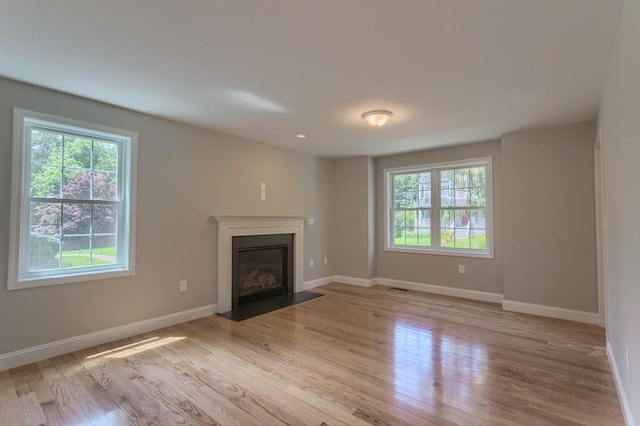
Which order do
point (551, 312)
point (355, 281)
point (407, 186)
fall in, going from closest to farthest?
point (551, 312) < point (407, 186) < point (355, 281)

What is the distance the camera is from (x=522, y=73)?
2.55 m

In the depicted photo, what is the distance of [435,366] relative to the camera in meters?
2.65

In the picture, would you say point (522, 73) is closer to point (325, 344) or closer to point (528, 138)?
point (528, 138)

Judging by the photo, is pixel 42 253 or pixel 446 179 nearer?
pixel 42 253

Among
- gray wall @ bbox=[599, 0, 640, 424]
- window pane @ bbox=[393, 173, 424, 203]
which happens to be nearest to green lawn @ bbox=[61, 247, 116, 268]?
gray wall @ bbox=[599, 0, 640, 424]

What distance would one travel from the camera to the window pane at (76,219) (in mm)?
3037

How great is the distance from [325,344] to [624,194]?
2.56m

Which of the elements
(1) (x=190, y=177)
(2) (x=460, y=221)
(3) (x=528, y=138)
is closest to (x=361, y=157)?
(2) (x=460, y=221)

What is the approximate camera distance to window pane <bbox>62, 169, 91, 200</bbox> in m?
3.04

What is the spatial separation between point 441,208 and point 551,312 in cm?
203

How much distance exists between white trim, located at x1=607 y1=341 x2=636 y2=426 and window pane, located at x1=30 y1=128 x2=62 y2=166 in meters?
4.62

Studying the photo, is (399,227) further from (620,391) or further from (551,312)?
(620,391)

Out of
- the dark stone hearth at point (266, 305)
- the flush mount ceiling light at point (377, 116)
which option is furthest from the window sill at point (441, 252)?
the flush mount ceiling light at point (377, 116)

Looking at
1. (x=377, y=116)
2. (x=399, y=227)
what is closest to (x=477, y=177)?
(x=399, y=227)
